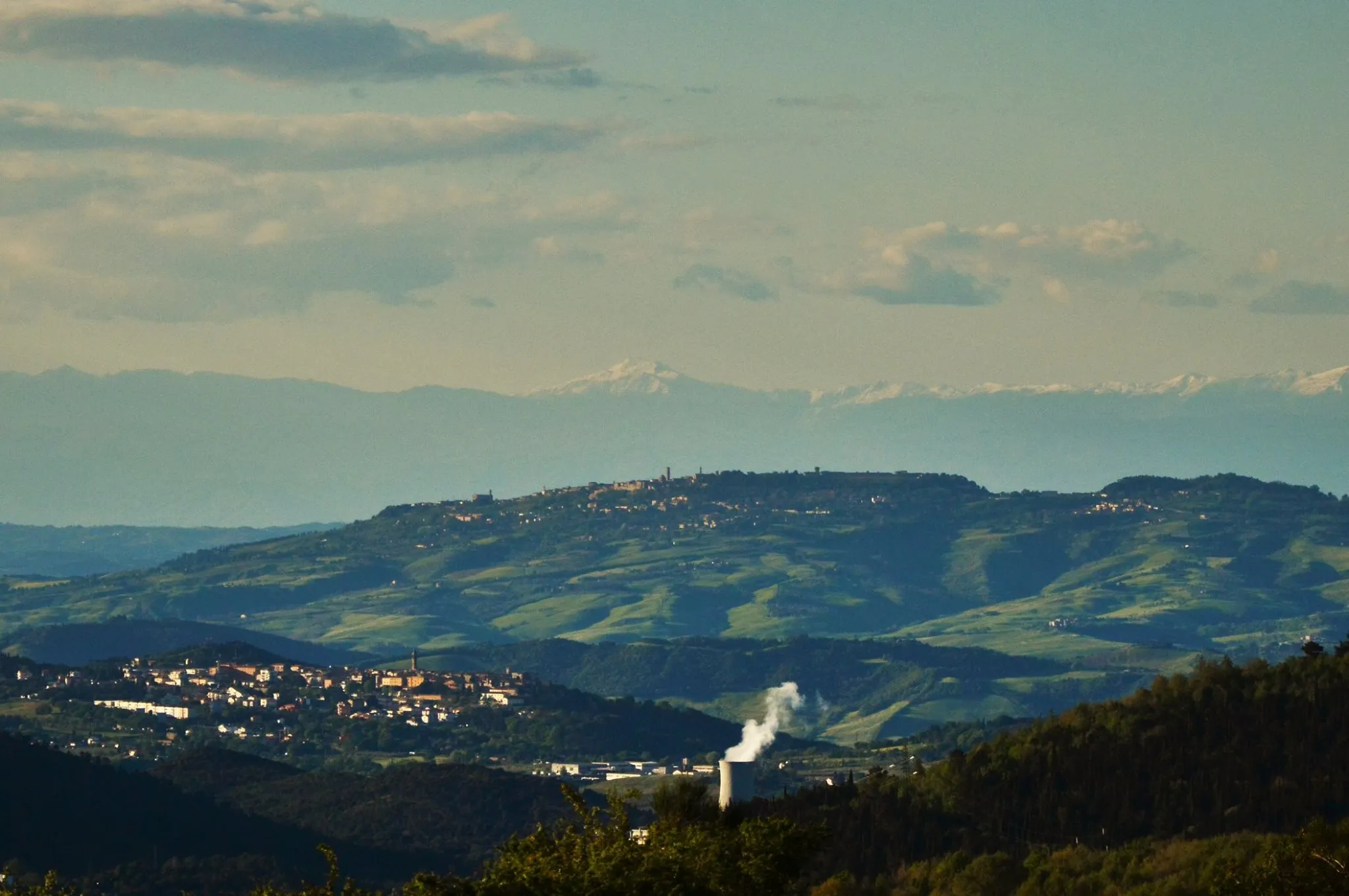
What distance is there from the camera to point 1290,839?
117625 millimetres

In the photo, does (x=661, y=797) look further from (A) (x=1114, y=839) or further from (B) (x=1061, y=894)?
(A) (x=1114, y=839)

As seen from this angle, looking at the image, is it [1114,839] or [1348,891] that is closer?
[1348,891]

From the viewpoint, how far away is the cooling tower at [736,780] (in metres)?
186

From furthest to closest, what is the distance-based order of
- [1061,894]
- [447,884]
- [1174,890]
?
[1061,894], [1174,890], [447,884]

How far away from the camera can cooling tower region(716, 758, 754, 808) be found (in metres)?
186

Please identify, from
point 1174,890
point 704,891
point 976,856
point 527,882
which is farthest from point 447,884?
point 976,856

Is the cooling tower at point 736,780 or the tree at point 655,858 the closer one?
the tree at point 655,858

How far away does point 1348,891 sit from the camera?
90562mm

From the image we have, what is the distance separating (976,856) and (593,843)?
308 feet

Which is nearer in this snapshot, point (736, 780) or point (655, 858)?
point (655, 858)

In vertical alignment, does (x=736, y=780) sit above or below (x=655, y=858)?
below

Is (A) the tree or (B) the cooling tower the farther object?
(B) the cooling tower

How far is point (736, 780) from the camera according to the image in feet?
615

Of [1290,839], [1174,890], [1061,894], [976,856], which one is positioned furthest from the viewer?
[976,856]
